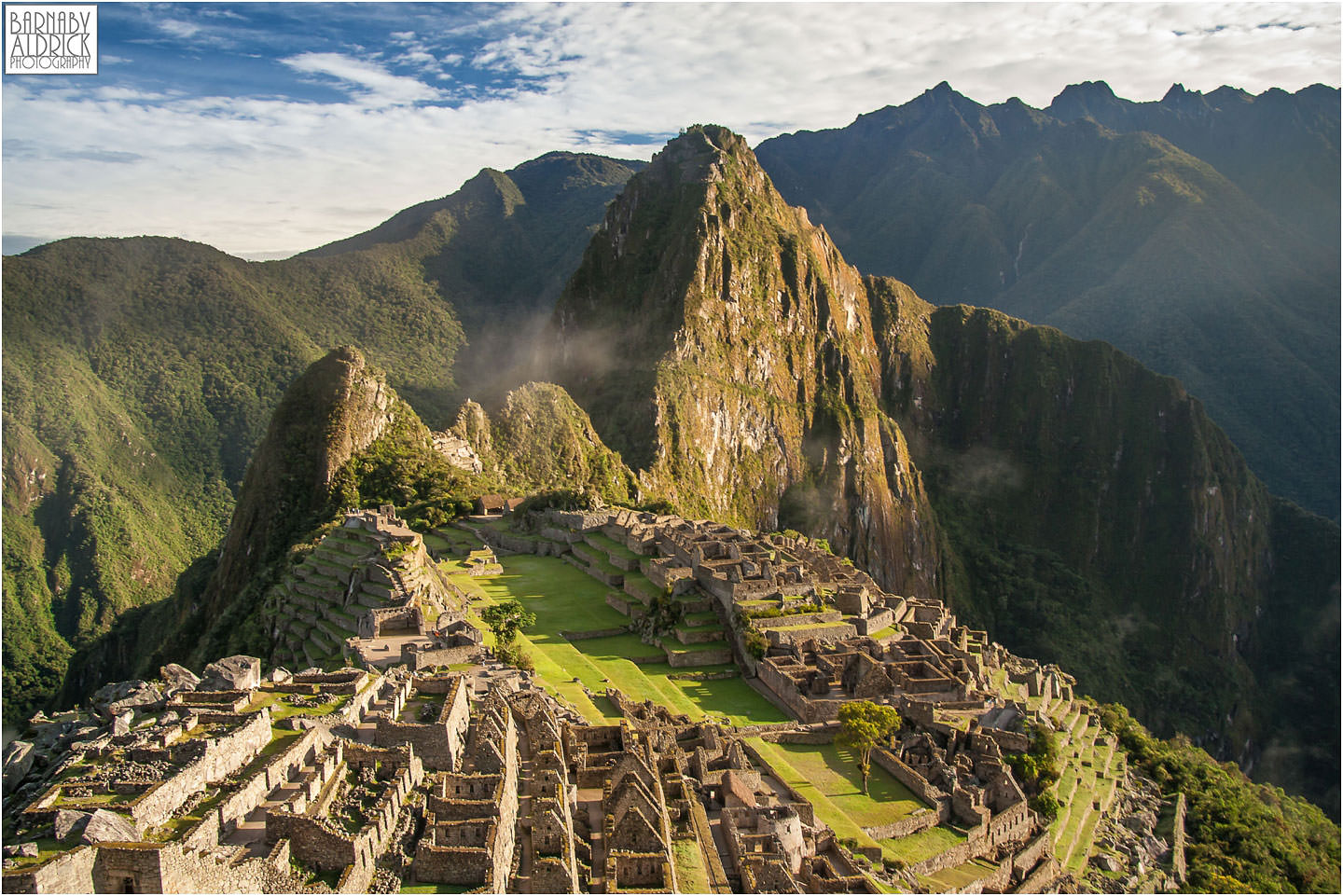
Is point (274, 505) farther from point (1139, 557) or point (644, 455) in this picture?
point (1139, 557)

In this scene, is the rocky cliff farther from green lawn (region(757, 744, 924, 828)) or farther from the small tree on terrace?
the small tree on terrace

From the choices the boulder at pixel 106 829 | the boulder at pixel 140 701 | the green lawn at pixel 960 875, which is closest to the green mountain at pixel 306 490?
the boulder at pixel 140 701

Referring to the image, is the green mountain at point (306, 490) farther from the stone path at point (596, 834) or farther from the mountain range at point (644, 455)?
the stone path at point (596, 834)

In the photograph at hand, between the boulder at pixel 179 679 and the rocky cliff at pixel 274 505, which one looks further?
the rocky cliff at pixel 274 505

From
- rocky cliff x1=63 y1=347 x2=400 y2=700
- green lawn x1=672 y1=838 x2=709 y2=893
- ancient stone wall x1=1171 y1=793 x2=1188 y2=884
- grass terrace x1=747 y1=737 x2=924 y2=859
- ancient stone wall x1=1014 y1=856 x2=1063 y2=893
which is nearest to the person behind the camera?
green lawn x1=672 y1=838 x2=709 y2=893

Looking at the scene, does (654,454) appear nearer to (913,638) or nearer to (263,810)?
(913,638)

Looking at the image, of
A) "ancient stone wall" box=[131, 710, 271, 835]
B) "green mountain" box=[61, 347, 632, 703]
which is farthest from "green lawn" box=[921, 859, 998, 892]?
"green mountain" box=[61, 347, 632, 703]
